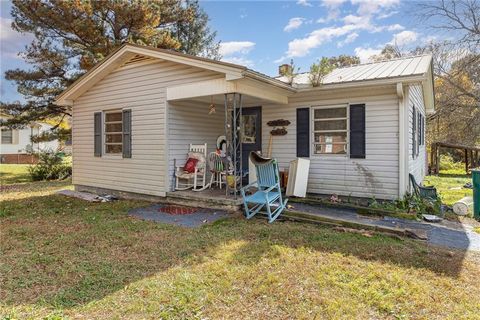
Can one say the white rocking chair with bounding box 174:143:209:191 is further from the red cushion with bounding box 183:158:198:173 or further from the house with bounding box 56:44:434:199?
the house with bounding box 56:44:434:199

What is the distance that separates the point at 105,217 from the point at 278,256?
383 cm

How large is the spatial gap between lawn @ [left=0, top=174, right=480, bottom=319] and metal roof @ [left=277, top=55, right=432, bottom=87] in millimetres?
3334

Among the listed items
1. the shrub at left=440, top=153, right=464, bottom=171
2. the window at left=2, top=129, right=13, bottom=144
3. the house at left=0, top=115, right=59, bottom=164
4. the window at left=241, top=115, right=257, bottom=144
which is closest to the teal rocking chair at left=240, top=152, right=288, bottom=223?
the window at left=241, top=115, right=257, bottom=144

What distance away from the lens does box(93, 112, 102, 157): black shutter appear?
8.73 metres

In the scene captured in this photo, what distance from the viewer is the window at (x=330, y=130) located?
279 inches

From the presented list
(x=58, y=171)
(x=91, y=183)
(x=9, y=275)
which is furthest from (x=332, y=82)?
(x=58, y=171)

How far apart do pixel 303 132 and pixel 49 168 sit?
11901 millimetres

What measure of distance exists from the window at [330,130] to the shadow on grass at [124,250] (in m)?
2.57

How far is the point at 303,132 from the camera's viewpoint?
294 inches

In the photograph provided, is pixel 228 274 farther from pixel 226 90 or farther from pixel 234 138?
pixel 226 90

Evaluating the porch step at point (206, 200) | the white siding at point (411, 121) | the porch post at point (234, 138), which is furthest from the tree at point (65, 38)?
the white siding at point (411, 121)

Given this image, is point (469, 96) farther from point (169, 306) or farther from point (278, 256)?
point (169, 306)

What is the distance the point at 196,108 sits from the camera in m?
7.89

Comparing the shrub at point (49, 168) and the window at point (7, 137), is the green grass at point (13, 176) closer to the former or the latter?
the shrub at point (49, 168)
